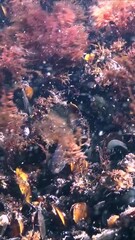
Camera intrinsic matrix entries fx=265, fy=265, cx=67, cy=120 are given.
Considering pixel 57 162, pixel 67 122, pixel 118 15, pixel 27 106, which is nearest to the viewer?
pixel 57 162

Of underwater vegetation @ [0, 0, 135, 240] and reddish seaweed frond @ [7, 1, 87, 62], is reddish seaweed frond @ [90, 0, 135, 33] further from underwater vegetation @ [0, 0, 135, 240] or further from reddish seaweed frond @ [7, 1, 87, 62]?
reddish seaweed frond @ [7, 1, 87, 62]

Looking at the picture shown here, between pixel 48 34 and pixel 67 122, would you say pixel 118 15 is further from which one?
pixel 67 122

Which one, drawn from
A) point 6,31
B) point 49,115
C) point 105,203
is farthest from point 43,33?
point 105,203

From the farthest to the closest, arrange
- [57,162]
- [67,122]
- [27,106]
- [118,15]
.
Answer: [118,15], [27,106], [67,122], [57,162]

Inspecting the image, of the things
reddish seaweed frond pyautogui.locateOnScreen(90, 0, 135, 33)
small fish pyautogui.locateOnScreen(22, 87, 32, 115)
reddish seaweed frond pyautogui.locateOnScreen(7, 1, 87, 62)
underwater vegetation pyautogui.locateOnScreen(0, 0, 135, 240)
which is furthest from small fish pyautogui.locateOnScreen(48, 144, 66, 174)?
reddish seaweed frond pyautogui.locateOnScreen(90, 0, 135, 33)

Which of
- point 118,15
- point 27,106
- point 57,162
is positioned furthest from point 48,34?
point 57,162

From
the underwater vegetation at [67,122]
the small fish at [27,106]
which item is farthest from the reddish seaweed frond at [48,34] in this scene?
the small fish at [27,106]

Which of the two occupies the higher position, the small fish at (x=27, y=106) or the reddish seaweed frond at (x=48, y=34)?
the reddish seaweed frond at (x=48, y=34)

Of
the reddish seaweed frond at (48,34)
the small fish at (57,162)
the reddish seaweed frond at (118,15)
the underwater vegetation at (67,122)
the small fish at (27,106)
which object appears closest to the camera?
the underwater vegetation at (67,122)

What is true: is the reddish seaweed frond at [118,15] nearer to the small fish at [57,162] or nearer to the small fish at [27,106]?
the small fish at [27,106]
